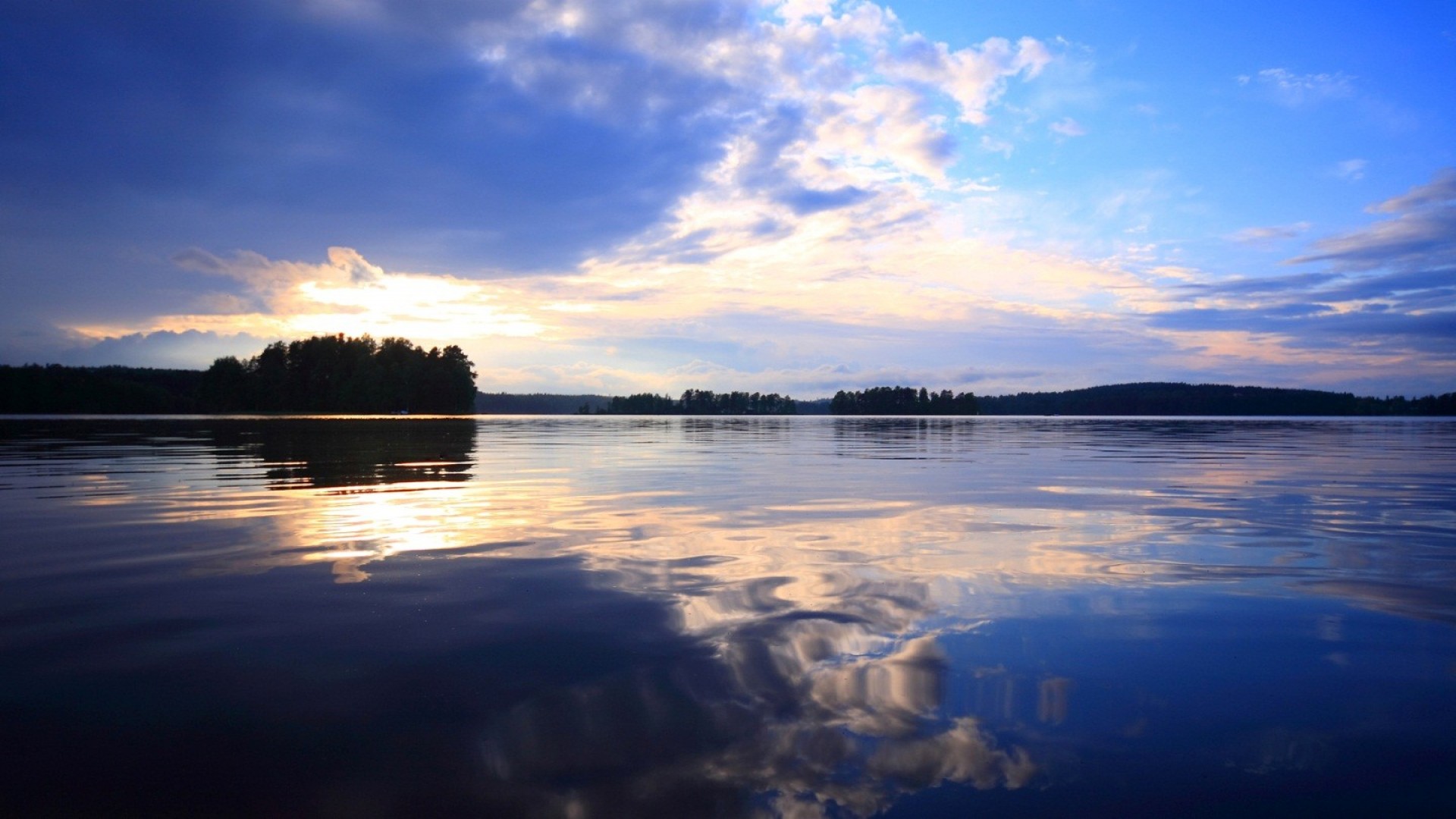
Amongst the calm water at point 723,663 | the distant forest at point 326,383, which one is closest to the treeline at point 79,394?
the distant forest at point 326,383

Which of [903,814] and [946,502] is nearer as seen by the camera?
[903,814]

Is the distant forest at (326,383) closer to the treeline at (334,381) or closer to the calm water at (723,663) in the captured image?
the treeline at (334,381)

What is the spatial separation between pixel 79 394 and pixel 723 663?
157879mm

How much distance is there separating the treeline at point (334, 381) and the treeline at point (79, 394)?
24.8ft

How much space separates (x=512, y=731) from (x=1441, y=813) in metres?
4.40

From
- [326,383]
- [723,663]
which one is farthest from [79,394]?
[723,663]

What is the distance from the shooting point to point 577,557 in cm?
905

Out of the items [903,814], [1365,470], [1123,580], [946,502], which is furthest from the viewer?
[1365,470]

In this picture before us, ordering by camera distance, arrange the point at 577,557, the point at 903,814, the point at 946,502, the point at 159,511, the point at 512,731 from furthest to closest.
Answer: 1. the point at 946,502
2. the point at 159,511
3. the point at 577,557
4. the point at 512,731
5. the point at 903,814

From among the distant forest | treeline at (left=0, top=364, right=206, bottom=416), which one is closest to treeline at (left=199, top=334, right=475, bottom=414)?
the distant forest

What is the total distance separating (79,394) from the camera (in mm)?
124812

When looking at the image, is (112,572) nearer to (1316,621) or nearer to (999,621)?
(999,621)

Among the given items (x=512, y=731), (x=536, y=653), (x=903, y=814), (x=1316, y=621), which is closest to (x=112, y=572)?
(x=536, y=653)

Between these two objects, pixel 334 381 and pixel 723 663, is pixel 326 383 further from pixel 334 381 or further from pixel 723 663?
pixel 723 663
